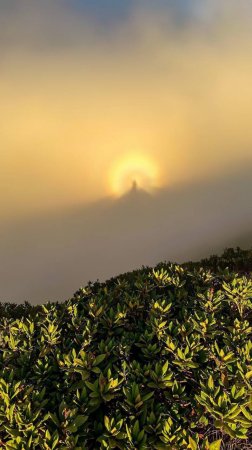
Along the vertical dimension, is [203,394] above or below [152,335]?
below

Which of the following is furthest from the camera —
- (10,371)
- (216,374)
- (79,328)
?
(79,328)

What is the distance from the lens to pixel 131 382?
3.32m

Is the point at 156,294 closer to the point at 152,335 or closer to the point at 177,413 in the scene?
the point at 152,335

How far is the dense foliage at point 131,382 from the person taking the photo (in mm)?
2840

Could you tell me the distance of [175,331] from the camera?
4.06 metres

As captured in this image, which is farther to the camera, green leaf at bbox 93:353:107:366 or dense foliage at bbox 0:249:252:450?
green leaf at bbox 93:353:107:366

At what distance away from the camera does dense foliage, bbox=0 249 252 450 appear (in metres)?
2.84

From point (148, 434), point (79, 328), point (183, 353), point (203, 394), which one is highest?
point (79, 328)

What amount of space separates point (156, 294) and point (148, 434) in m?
3.03

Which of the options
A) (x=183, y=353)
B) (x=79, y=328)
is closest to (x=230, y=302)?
(x=183, y=353)

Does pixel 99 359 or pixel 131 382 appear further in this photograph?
pixel 99 359

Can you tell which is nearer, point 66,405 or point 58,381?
point 66,405

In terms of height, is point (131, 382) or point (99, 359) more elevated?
point (99, 359)

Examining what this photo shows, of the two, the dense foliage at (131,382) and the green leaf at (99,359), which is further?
the green leaf at (99,359)
